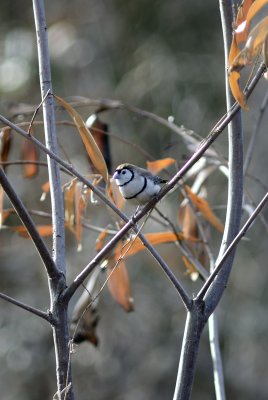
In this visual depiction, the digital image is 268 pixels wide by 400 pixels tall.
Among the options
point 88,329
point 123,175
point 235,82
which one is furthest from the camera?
point 88,329

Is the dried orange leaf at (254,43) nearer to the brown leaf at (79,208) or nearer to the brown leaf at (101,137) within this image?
the brown leaf at (79,208)

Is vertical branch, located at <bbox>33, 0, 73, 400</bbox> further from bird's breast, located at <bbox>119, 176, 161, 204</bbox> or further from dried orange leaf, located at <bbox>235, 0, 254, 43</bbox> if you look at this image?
bird's breast, located at <bbox>119, 176, 161, 204</bbox>

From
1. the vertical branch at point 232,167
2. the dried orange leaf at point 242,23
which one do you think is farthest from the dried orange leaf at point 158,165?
the dried orange leaf at point 242,23

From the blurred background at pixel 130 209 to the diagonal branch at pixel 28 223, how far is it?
4.97 m

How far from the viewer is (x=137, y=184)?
245 centimetres

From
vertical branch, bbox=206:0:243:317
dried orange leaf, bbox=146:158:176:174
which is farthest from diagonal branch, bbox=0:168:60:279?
dried orange leaf, bbox=146:158:176:174

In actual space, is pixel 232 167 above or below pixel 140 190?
below

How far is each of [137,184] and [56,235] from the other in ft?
2.49

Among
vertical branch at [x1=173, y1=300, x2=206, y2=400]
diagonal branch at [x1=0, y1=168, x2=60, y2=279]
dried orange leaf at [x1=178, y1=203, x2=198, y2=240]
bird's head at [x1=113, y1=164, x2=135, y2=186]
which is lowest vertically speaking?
vertical branch at [x1=173, y1=300, x2=206, y2=400]

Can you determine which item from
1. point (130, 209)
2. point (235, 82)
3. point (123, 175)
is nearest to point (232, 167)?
point (235, 82)

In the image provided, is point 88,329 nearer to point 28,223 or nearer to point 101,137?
point 101,137

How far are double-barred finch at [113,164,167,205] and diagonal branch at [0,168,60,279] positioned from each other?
742 mm

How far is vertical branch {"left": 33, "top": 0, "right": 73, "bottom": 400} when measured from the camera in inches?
62.6

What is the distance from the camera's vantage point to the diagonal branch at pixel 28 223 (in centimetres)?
146
